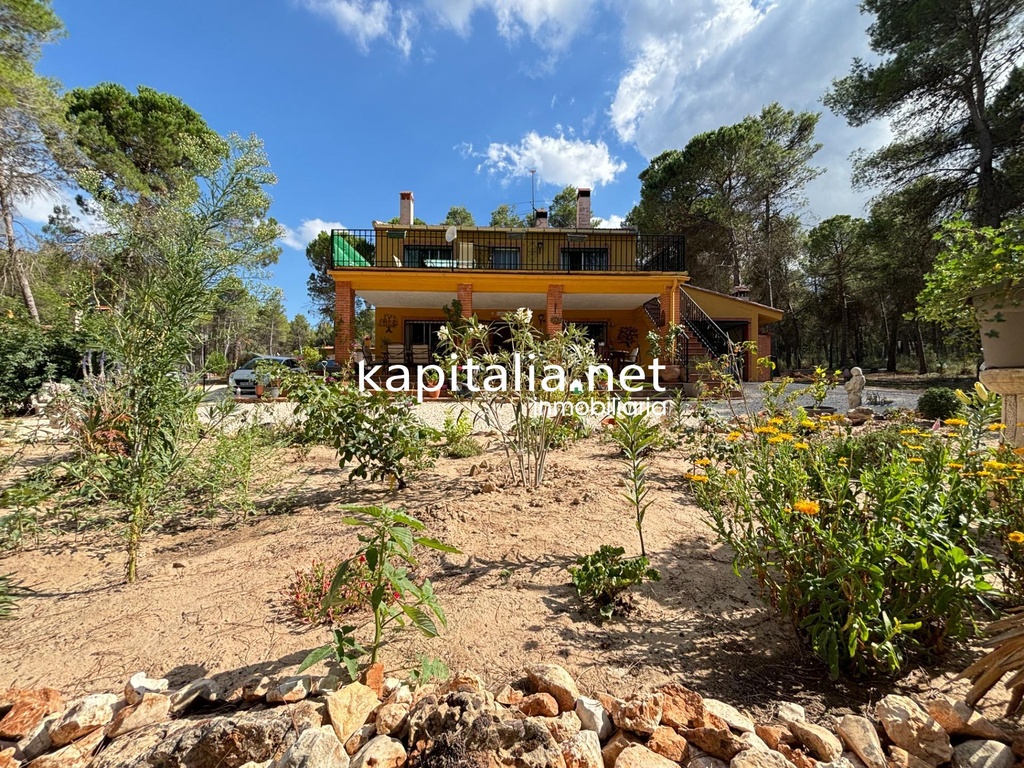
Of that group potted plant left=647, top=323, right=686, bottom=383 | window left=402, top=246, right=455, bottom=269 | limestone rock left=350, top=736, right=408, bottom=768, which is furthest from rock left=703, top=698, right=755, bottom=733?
window left=402, top=246, right=455, bottom=269

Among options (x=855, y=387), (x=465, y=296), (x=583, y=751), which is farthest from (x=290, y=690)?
(x=465, y=296)

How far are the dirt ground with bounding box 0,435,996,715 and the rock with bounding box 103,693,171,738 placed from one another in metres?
0.14

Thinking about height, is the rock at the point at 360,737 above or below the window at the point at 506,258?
below

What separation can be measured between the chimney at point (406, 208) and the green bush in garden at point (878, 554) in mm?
15395

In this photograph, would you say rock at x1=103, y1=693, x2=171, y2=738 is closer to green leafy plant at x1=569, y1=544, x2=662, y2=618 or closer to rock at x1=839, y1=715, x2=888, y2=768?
green leafy plant at x1=569, y1=544, x2=662, y2=618

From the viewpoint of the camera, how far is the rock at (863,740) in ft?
3.34

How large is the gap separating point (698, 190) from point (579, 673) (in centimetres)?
2263

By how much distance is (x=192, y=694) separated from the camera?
1.28m

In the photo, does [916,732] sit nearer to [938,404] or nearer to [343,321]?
[938,404]

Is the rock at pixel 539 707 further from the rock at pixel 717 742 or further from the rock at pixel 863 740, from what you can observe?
the rock at pixel 863 740

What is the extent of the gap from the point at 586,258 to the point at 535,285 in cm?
502

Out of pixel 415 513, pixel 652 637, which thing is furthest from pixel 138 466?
pixel 652 637

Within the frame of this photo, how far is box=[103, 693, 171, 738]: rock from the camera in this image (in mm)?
1187

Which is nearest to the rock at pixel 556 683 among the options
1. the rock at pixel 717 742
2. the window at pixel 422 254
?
the rock at pixel 717 742
